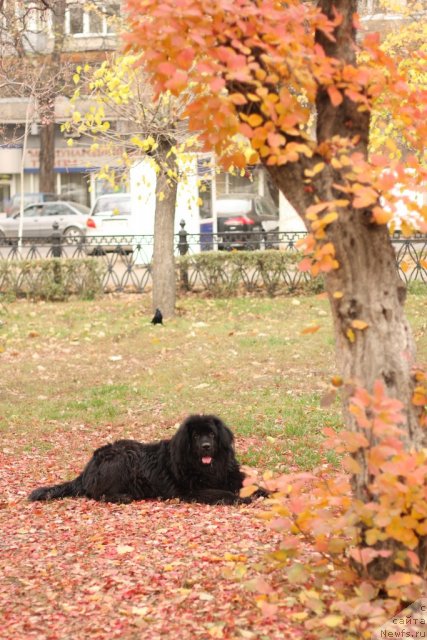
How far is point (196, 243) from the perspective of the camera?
65.8ft

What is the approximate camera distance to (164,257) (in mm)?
16656

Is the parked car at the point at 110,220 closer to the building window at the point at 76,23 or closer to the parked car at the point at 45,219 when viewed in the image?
the parked car at the point at 45,219

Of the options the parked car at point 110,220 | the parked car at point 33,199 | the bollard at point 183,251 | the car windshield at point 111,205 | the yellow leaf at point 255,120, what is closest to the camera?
the yellow leaf at point 255,120

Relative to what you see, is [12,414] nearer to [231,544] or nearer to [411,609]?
[231,544]

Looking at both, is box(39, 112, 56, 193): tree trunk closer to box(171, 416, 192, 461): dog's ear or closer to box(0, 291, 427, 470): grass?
box(0, 291, 427, 470): grass

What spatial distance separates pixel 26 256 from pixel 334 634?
57.4 feet

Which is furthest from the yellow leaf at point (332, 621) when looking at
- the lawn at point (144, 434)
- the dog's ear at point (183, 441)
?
the dog's ear at point (183, 441)

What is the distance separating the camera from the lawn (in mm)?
4844

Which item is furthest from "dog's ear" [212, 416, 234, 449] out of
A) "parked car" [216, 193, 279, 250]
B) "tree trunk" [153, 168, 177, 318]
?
"parked car" [216, 193, 279, 250]

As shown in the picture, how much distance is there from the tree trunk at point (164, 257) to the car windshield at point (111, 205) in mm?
12159

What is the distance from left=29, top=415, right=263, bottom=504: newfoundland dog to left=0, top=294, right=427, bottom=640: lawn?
0.20 meters

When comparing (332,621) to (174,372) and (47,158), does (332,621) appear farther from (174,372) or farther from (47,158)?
(47,158)

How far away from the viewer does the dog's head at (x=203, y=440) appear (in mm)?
7145

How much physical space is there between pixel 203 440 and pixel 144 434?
255 centimetres
